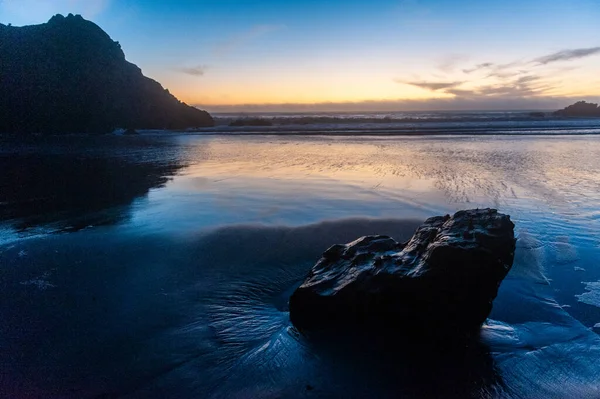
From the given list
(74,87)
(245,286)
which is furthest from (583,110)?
(74,87)

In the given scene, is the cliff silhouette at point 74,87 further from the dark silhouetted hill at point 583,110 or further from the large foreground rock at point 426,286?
the dark silhouetted hill at point 583,110

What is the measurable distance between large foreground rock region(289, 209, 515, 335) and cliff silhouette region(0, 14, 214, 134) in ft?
110

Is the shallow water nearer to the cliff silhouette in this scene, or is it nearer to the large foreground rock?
the large foreground rock

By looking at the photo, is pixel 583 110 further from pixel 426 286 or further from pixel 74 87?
pixel 74 87

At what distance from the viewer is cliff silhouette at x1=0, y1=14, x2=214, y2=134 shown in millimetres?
31953

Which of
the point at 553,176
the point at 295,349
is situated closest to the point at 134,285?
the point at 295,349

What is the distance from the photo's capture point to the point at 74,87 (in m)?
36.7

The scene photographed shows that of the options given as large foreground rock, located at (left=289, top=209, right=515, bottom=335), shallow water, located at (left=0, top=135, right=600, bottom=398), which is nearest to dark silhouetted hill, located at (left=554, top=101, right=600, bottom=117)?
shallow water, located at (left=0, top=135, right=600, bottom=398)

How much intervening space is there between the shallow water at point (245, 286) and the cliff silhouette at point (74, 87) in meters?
25.4

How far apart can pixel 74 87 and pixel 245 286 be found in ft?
131

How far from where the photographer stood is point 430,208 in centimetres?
770

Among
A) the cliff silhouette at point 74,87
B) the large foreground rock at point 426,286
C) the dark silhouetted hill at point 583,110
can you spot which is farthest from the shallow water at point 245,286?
the dark silhouetted hill at point 583,110

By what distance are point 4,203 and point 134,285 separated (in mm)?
6081

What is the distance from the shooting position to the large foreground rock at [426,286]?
3396 millimetres
